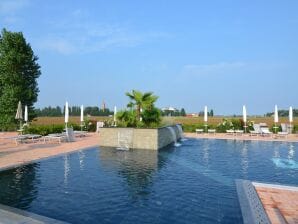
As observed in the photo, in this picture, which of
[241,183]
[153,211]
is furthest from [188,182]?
[153,211]

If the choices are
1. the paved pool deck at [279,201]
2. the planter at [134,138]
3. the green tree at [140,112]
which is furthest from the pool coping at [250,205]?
the green tree at [140,112]

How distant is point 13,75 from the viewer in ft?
82.1

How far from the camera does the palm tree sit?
1797 cm

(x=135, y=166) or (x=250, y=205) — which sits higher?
(x=135, y=166)

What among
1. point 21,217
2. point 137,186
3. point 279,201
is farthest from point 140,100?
point 21,217

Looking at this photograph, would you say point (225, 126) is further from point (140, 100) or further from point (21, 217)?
point (21, 217)

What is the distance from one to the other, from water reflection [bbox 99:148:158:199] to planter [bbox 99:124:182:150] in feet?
2.07

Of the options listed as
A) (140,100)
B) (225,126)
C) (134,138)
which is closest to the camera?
(134,138)

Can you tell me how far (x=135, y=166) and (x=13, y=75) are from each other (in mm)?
18321

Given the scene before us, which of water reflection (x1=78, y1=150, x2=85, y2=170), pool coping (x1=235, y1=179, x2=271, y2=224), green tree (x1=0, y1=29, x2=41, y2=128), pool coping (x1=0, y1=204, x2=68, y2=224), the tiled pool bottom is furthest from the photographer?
green tree (x1=0, y1=29, x2=41, y2=128)

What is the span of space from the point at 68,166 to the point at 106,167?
1.41 m

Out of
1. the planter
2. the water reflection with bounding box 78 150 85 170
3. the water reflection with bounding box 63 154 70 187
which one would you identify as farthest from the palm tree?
the water reflection with bounding box 63 154 70 187

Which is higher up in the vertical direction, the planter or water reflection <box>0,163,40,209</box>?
the planter

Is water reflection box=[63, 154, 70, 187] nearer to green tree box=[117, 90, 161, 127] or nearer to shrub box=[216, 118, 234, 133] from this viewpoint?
green tree box=[117, 90, 161, 127]
